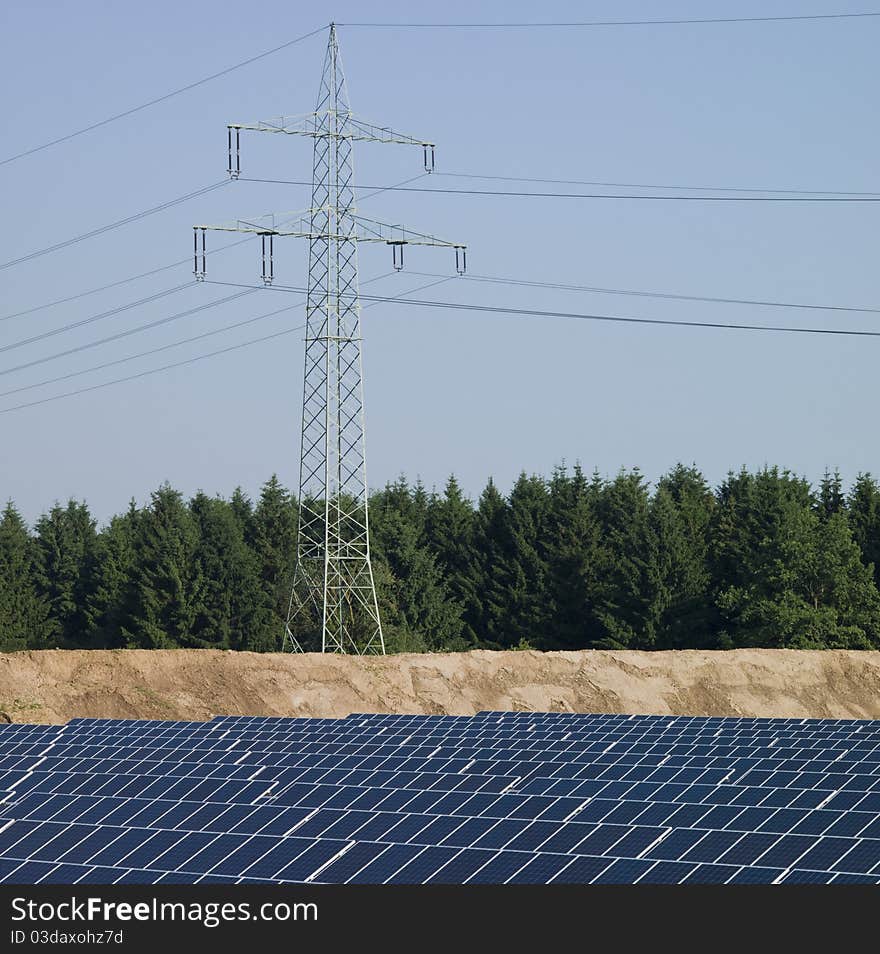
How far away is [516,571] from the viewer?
8781 centimetres

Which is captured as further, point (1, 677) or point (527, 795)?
point (1, 677)

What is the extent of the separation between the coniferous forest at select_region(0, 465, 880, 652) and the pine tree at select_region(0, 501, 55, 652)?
0.14 meters

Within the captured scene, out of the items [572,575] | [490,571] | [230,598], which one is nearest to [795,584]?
[572,575]

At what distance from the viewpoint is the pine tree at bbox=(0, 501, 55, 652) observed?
3691 inches

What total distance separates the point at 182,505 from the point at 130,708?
46340mm

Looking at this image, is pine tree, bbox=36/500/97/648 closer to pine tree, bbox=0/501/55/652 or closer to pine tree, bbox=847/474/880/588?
pine tree, bbox=0/501/55/652

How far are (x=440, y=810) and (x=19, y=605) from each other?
82.4 m

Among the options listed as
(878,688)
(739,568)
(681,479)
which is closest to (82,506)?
(681,479)

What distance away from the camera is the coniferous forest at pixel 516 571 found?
3041 inches

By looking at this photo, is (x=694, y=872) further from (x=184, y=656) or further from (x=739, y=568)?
(x=739, y=568)

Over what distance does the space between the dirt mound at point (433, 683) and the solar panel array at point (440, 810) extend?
75.1ft

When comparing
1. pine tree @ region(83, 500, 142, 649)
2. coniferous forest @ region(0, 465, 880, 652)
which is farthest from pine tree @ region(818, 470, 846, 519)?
pine tree @ region(83, 500, 142, 649)

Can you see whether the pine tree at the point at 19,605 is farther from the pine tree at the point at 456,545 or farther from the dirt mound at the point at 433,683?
the dirt mound at the point at 433,683

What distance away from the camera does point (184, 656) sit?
5312 cm
